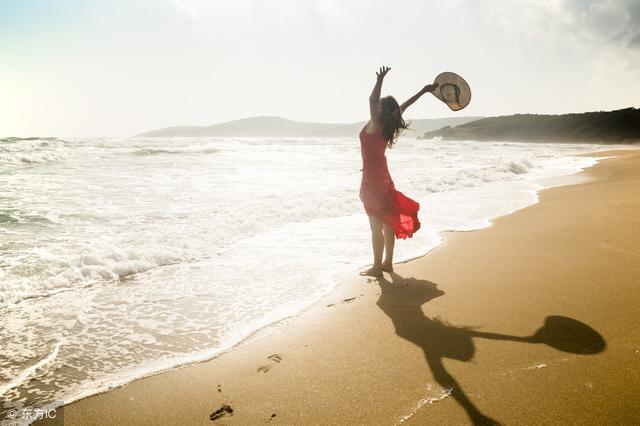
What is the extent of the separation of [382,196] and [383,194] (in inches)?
0.9

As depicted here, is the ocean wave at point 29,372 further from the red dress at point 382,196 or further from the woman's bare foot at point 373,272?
the red dress at point 382,196

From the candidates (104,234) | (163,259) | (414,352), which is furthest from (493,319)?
(104,234)

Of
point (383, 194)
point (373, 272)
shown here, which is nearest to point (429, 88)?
point (383, 194)

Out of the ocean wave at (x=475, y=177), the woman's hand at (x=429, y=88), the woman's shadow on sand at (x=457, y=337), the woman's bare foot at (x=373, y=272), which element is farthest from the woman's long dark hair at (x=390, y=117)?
the ocean wave at (x=475, y=177)

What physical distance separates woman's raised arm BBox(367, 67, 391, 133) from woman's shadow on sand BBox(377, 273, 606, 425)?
1684 millimetres

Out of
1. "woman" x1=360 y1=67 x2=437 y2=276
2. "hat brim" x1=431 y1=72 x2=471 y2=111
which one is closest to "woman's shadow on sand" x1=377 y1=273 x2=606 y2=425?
"woman" x1=360 y1=67 x2=437 y2=276

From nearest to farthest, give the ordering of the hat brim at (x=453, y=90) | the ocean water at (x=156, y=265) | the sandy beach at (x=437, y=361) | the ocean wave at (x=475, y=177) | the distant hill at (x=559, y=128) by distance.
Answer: the sandy beach at (x=437, y=361)
the ocean water at (x=156, y=265)
the hat brim at (x=453, y=90)
the ocean wave at (x=475, y=177)
the distant hill at (x=559, y=128)

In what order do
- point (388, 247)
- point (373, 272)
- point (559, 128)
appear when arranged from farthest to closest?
point (559, 128), point (388, 247), point (373, 272)

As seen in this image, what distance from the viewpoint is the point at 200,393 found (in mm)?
2088

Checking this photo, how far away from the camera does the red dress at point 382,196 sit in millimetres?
4000

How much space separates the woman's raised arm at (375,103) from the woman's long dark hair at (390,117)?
2.8 inches

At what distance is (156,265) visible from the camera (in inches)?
173

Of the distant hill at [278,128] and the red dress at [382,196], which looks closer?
the red dress at [382,196]

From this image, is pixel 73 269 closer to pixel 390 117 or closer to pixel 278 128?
pixel 390 117
